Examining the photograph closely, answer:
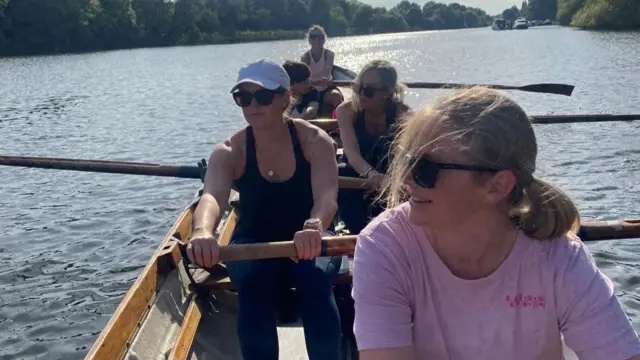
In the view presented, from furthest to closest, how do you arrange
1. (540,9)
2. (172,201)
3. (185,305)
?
(540,9)
(172,201)
(185,305)

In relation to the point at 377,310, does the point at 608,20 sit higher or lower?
lower

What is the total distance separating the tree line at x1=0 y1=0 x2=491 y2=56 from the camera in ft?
203

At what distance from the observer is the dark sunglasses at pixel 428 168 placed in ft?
5.64

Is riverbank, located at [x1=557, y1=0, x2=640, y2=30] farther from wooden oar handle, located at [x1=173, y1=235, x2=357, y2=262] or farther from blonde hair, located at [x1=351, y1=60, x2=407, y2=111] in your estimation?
wooden oar handle, located at [x1=173, y1=235, x2=357, y2=262]

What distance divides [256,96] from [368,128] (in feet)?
5.92

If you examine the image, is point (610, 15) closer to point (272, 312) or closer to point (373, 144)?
point (373, 144)

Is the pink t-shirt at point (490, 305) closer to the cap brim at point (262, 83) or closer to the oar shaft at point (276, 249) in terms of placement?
the oar shaft at point (276, 249)

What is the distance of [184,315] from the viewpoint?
413cm

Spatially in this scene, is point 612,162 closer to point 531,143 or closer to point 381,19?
point 531,143

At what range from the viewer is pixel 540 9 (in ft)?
418

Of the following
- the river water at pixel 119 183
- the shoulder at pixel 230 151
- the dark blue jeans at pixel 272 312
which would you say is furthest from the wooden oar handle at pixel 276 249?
the river water at pixel 119 183

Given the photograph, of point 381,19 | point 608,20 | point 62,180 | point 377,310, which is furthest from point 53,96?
point 381,19

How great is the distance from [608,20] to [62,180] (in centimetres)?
4709

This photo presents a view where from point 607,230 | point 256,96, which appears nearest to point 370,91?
point 256,96
